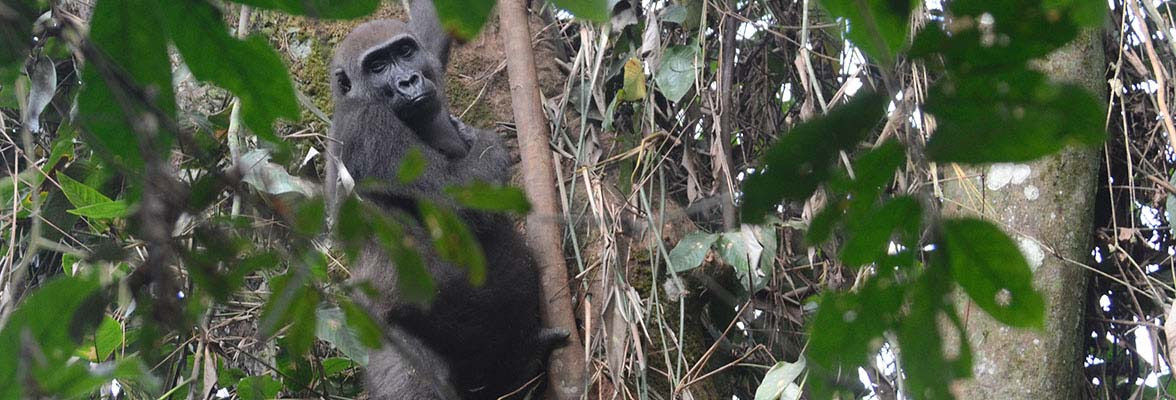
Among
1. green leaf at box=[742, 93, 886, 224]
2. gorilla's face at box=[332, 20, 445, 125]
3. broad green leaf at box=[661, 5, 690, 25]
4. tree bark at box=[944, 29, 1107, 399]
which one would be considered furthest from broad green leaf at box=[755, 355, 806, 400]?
green leaf at box=[742, 93, 886, 224]

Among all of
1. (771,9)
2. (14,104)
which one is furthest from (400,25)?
(14,104)

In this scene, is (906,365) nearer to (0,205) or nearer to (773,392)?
(773,392)

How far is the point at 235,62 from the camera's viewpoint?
1.04 m

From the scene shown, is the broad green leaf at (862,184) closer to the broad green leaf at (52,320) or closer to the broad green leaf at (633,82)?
the broad green leaf at (52,320)

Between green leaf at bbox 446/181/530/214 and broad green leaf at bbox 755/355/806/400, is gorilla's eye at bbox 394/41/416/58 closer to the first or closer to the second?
broad green leaf at bbox 755/355/806/400

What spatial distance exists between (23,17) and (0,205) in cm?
230

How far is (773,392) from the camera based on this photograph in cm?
299

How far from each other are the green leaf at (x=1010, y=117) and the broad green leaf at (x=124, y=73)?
0.70 metres

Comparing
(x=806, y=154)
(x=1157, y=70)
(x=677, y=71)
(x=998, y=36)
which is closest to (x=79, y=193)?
(x=677, y=71)

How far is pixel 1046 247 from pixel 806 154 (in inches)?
95.8

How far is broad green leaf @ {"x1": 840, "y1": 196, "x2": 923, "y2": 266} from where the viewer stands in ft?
3.38

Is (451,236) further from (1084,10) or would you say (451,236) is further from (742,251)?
(742,251)

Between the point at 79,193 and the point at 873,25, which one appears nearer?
the point at 873,25

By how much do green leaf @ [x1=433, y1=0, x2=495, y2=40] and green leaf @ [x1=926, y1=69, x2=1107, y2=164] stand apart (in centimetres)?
39
